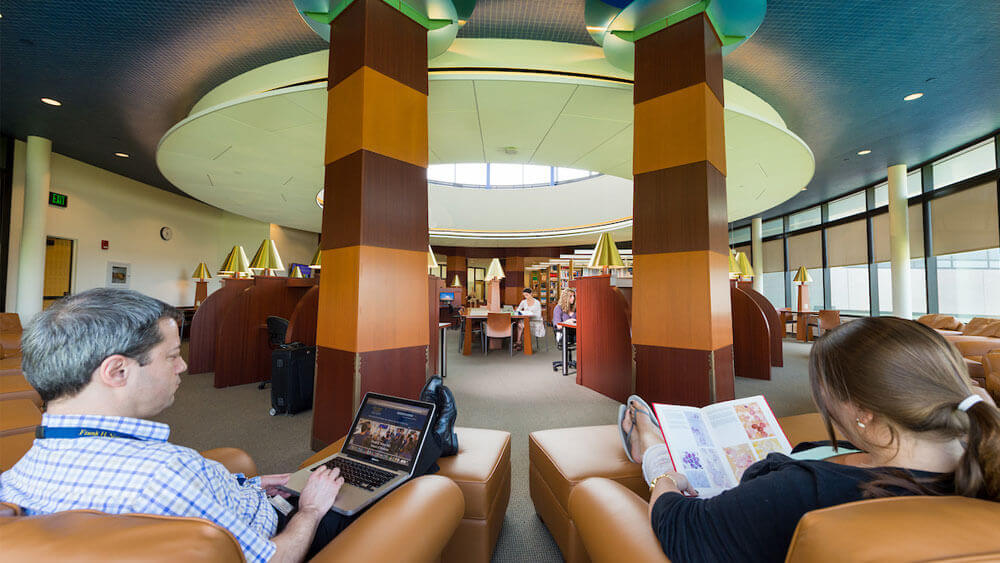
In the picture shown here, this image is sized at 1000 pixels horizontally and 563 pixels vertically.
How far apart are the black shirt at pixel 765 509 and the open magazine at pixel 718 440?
36 cm

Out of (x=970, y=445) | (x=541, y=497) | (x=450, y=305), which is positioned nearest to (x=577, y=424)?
(x=541, y=497)

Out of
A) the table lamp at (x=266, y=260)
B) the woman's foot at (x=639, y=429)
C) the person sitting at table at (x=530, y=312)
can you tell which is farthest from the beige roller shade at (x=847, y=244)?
the table lamp at (x=266, y=260)

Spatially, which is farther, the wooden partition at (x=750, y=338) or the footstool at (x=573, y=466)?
the wooden partition at (x=750, y=338)

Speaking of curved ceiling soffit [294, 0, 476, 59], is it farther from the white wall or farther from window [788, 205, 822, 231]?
window [788, 205, 822, 231]

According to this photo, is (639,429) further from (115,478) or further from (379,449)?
(115,478)

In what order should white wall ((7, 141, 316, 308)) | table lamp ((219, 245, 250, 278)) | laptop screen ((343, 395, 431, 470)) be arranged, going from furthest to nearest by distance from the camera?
table lamp ((219, 245, 250, 278)) < white wall ((7, 141, 316, 308)) < laptop screen ((343, 395, 431, 470))

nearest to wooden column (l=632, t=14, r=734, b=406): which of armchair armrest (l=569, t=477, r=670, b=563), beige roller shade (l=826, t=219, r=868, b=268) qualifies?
armchair armrest (l=569, t=477, r=670, b=563)

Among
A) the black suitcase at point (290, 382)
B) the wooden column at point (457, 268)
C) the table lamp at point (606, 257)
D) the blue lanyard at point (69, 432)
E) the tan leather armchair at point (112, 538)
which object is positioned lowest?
the black suitcase at point (290, 382)

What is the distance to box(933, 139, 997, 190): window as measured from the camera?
19.9 feet

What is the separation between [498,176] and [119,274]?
9.47m

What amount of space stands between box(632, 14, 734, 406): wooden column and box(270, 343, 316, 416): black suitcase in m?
3.30

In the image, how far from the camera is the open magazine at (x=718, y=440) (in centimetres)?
120

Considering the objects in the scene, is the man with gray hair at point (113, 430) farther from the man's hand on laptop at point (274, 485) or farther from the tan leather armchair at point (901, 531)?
the tan leather armchair at point (901, 531)

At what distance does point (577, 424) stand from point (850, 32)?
15.5 ft
